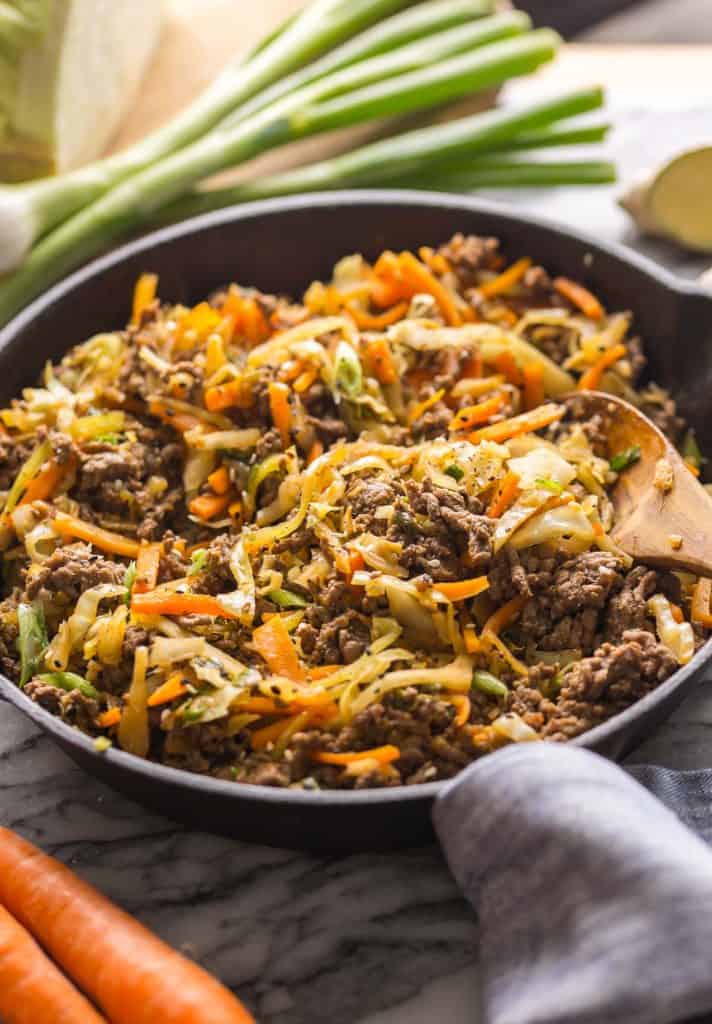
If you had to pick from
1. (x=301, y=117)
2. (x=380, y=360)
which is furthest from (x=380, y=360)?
(x=301, y=117)

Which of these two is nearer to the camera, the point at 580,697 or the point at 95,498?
the point at 580,697

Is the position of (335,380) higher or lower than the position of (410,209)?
lower

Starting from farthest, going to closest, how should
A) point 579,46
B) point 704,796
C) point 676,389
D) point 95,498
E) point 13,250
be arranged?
1. point 579,46
2. point 13,250
3. point 676,389
4. point 95,498
5. point 704,796

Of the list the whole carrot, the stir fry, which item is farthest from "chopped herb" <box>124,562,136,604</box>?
the whole carrot

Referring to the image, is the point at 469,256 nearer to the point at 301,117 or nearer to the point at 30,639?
the point at 301,117

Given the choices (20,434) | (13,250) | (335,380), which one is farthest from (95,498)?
(13,250)

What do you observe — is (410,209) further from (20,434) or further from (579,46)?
(579,46)

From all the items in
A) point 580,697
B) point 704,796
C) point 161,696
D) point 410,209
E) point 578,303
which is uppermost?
point 410,209

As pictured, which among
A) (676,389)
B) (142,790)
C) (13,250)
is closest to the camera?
(142,790)

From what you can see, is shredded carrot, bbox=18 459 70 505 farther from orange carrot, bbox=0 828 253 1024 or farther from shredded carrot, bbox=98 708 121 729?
orange carrot, bbox=0 828 253 1024
